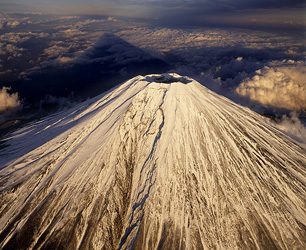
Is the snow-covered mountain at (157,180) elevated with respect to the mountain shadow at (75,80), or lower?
elevated

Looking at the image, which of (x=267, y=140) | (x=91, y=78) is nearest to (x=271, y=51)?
(x=91, y=78)

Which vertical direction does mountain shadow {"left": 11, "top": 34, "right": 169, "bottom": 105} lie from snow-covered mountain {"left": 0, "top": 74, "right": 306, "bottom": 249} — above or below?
below

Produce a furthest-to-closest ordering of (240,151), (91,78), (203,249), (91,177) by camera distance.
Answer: (91,78)
(240,151)
(91,177)
(203,249)

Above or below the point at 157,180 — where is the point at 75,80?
below

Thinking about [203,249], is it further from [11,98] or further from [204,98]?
[11,98]

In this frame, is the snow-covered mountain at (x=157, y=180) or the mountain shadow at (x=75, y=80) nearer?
the snow-covered mountain at (x=157, y=180)

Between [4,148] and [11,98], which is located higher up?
[4,148]

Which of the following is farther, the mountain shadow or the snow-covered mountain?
the mountain shadow

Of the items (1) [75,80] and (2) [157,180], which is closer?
(2) [157,180]
